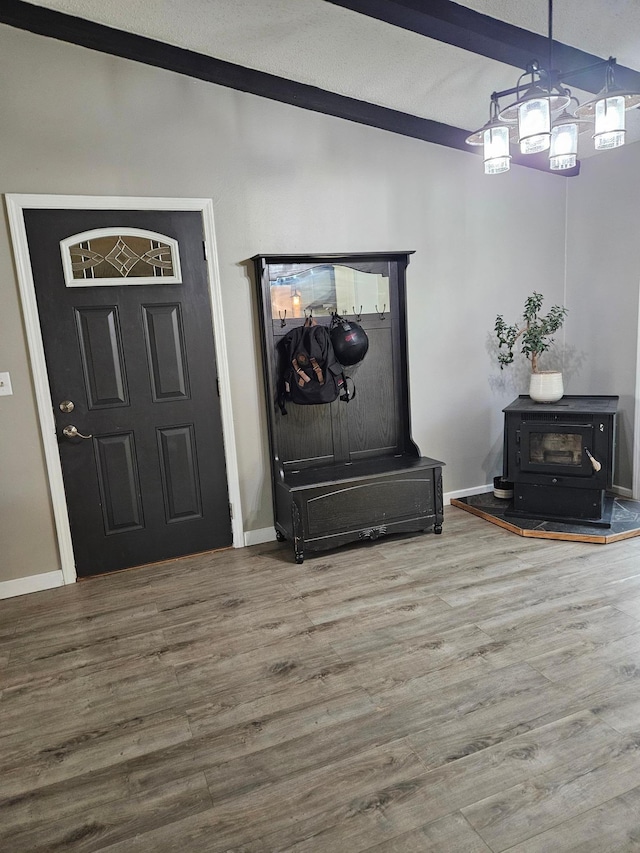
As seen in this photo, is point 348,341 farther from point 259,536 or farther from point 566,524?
point 566,524

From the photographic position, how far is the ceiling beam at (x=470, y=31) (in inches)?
96.1

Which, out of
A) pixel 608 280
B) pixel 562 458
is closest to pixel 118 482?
pixel 562 458

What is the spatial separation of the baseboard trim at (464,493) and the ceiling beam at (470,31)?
270 centimetres

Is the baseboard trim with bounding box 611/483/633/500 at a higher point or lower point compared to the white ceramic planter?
lower

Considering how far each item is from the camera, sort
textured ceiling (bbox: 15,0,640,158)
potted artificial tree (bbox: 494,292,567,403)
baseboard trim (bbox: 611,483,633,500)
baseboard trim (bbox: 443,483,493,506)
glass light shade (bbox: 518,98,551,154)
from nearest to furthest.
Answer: glass light shade (bbox: 518,98,551,154), textured ceiling (bbox: 15,0,640,158), potted artificial tree (bbox: 494,292,567,403), baseboard trim (bbox: 611,483,633,500), baseboard trim (bbox: 443,483,493,506)

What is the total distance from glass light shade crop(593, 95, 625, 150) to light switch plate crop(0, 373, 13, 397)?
2992 millimetres

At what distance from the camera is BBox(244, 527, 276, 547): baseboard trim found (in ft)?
12.1

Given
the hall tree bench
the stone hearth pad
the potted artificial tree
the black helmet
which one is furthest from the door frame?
the potted artificial tree

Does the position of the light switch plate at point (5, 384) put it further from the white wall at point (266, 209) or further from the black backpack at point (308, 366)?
the black backpack at point (308, 366)

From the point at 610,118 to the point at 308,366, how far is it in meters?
1.96

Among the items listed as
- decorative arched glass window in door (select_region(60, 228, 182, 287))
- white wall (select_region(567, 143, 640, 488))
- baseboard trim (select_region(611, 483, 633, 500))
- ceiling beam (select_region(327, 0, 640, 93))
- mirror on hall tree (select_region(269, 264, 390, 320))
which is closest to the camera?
ceiling beam (select_region(327, 0, 640, 93))

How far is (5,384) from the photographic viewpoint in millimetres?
3059

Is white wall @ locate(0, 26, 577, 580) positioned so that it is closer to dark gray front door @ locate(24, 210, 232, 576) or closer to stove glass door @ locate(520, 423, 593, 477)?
dark gray front door @ locate(24, 210, 232, 576)

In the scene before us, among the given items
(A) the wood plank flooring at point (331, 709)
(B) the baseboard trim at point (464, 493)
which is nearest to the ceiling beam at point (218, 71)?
(B) the baseboard trim at point (464, 493)
